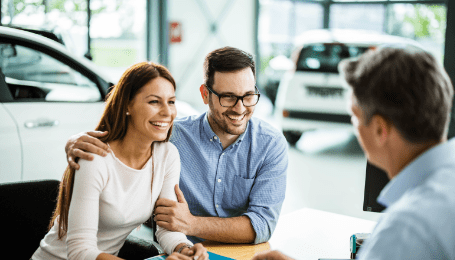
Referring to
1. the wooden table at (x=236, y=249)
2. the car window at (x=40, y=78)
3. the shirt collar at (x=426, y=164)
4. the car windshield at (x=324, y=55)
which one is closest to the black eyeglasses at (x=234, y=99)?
the wooden table at (x=236, y=249)

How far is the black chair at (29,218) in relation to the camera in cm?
181

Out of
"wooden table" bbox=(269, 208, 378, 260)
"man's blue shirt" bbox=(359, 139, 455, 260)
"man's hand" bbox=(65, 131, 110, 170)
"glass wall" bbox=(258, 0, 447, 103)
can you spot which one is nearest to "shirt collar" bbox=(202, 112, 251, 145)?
"wooden table" bbox=(269, 208, 378, 260)

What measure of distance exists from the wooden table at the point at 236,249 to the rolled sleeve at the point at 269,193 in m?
0.04

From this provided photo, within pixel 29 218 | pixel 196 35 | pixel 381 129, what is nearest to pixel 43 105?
pixel 29 218

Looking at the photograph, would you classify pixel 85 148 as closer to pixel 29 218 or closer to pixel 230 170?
pixel 29 218

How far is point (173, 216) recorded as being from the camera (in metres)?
1.75

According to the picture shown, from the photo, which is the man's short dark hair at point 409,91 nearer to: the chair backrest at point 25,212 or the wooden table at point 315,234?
the wooden table at point 315,234

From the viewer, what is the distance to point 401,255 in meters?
0.81

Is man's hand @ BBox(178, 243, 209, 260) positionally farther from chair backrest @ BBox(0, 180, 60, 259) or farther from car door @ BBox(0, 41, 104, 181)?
car door @ BBox(0, 41, 104, 181)

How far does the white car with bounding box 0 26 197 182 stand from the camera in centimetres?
313

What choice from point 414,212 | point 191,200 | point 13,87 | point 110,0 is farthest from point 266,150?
point 110,0

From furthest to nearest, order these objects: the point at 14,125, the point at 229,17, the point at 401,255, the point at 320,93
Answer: the point at 229,17
the point at 320,93
the point at 14,125
the point at 401,255

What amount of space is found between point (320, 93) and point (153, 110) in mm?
4833

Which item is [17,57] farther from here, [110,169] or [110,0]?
[110,0]
